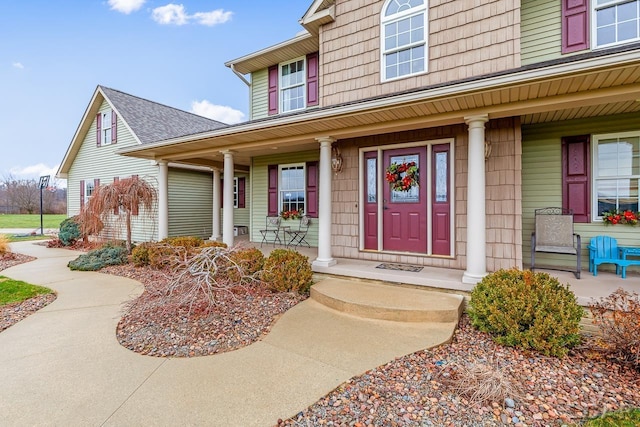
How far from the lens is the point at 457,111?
172 inches

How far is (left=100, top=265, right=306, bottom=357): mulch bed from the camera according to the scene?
3.16m

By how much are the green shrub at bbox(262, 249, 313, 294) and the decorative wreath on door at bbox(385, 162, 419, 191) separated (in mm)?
2292

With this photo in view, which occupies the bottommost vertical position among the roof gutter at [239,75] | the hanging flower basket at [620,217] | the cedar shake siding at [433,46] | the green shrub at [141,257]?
the green shrub at [141,257]

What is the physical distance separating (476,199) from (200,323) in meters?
4.10

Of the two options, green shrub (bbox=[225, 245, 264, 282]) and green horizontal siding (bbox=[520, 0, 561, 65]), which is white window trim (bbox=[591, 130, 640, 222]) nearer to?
green horizontal siding (bbox=[520, 0, 561, 65])

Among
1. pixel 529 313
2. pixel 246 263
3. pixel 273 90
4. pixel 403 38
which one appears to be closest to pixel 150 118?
pixel 273 90

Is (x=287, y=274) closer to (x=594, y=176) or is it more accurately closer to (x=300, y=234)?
(x=300, y=234)

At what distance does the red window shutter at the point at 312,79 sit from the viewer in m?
7.79

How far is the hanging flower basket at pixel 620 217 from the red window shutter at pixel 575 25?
290 centimetres

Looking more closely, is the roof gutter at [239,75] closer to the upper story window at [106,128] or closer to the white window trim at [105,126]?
the upper story window at [106,128]

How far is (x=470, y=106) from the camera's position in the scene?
4.23 m

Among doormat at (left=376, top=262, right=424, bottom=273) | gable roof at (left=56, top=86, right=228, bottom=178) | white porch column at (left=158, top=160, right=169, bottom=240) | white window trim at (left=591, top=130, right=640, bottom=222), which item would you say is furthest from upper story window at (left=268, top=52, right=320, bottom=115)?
white window trim at (left=591, top=130, right=640, bottom=222)

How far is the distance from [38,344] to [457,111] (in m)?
6.07

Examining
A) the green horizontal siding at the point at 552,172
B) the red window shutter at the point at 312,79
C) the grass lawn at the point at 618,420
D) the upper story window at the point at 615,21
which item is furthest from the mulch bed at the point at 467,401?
the red window shutter at the point at 312,79
